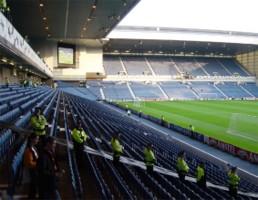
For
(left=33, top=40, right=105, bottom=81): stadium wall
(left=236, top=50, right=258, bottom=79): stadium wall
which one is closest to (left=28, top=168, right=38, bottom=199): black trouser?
(left=33, top=40, right=105, bottom=81): stadium wall

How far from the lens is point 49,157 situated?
154 inches

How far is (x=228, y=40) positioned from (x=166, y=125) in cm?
3322

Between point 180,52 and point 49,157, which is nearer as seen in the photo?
point 49,157

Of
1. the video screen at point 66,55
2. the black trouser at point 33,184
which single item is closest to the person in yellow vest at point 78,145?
the black trouser at point 33,184

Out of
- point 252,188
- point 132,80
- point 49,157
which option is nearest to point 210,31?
point 132,80

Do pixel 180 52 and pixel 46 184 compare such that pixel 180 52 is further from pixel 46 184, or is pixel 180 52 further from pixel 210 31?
pixel 46 184

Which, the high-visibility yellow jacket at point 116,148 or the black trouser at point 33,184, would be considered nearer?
the black trouser at point 33,184

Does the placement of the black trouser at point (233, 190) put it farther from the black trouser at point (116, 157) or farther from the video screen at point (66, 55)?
the video screen at point (66, 55)

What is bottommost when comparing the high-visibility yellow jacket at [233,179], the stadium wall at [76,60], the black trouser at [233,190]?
the black trouser at [233,190]

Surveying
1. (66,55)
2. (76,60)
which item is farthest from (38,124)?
(76,60)

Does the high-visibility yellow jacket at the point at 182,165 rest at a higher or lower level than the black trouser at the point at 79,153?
lower

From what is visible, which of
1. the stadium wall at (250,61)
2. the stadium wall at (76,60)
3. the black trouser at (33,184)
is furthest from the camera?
the stadium wall at (250,61)

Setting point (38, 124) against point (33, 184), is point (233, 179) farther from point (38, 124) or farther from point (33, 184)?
point (33, 184)

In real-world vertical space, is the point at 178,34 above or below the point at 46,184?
above
